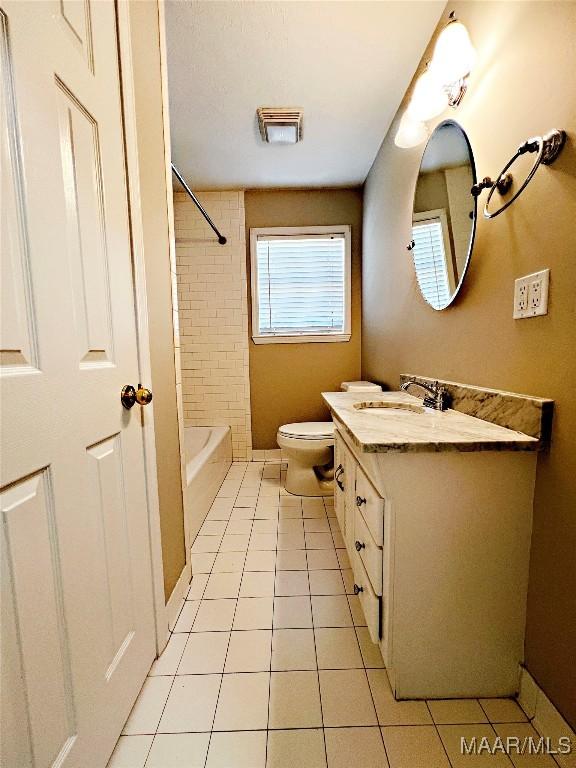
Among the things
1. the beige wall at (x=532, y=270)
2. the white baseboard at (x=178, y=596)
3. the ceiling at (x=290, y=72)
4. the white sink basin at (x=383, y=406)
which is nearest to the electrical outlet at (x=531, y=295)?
the beige wall at (x=532, y=270)

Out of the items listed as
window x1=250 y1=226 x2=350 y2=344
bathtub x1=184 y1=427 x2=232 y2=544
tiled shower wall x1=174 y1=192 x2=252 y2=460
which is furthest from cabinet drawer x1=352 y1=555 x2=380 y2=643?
window x1=250 y1=226 x2=350 y2=344

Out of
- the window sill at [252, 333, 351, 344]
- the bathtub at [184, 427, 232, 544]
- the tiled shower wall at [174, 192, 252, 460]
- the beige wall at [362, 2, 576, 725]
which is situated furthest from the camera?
the window sill at [252, 333, 351, 344]

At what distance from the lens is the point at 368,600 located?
1056mm

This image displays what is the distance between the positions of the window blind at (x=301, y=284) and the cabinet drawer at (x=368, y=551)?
2076 mm

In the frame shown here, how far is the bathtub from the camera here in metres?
1.81

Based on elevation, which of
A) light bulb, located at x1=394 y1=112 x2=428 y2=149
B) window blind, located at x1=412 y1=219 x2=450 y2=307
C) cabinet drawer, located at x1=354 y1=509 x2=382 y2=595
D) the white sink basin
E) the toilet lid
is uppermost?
light bulb, located at x1=394 y1=112 x2=428 y2=149

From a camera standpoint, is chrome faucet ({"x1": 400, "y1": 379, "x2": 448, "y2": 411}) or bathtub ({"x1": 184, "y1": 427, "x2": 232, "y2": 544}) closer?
chrome faucet ({"x1": 400, "y1": 379, "x2": 448, "y2": 411})

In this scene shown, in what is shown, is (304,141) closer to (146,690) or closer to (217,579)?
(217,579)

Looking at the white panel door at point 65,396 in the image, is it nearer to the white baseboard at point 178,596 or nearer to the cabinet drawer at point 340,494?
the white baseboard at point 178,596

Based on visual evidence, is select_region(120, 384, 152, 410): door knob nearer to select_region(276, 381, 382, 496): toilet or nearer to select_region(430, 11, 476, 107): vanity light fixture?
select_region(276, 381, 382, 496): toilet

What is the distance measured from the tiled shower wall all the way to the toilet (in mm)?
848

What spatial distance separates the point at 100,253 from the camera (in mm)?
820

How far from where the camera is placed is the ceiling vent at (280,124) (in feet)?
6.21

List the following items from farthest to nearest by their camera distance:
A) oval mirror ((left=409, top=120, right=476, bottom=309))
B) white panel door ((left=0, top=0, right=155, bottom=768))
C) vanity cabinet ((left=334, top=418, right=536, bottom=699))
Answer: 1. oval mirror ((left=409, top=120, right=476, bottom=309))
2. vanity cabinet ((left=334, top=418, right=536, bottom=699))
3. white panel door ((left=0, top=0, right=155, bottom=768))
